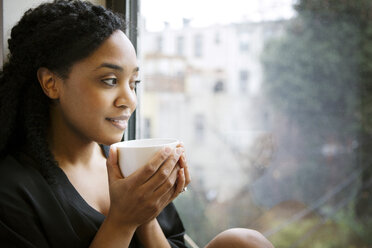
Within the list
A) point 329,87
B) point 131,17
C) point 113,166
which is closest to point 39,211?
point 113,166

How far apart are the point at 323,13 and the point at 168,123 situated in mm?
1232

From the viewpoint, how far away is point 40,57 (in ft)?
2.39

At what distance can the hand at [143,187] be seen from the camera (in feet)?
2.02

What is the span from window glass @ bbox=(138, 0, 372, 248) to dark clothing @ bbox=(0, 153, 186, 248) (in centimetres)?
97

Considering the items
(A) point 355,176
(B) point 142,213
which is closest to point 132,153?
(B) point 142,213

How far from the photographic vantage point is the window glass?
5.61ft

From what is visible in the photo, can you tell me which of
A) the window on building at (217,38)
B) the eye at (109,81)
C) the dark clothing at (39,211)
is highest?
the window on building at (217,38)

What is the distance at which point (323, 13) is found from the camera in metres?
1.84

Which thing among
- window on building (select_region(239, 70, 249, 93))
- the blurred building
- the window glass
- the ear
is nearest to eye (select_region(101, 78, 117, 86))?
the ear

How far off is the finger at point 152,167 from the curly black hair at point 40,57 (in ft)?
0.75

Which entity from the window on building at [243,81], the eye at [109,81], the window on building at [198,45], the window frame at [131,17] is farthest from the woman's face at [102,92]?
the window on building at [243,81]

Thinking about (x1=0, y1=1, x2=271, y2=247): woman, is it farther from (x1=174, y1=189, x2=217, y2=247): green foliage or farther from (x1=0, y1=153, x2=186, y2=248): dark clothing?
(x1=174, y1=189, x2=217, y2=247): green foliage

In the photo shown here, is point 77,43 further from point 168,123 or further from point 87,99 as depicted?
point 168,123

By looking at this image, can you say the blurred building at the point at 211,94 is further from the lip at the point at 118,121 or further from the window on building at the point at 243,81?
the lip at the point at 118,121
